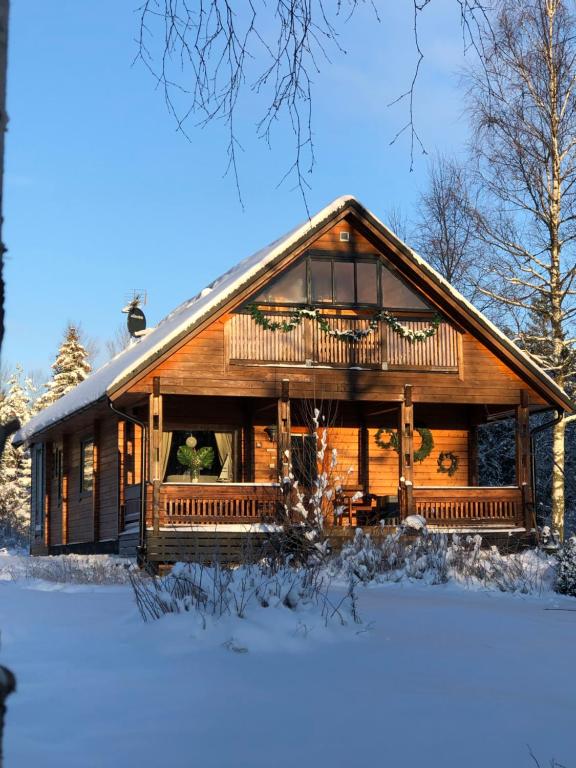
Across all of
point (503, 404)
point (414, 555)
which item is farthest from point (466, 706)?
point (503, 404)

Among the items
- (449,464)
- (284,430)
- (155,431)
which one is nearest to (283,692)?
(155,431)

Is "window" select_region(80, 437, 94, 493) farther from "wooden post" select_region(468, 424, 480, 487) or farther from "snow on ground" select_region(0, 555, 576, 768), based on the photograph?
"snow on ground" select_region(0, 555, 576, 768)

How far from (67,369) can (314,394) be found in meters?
29.9

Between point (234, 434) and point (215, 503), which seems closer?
point (215, 503)

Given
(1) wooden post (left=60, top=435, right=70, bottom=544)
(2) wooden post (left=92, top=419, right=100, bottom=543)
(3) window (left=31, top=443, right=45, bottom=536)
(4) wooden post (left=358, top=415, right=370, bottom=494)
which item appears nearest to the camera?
(4) wooden post (left=358, top=415, right=370, bottom=494)

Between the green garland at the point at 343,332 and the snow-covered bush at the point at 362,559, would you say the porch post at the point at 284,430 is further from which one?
the snow-covered bush at the point at 362,559

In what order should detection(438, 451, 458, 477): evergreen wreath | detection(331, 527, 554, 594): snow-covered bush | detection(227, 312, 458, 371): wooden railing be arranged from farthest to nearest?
detection(438, 451, 458, 477): evergreen wreath, detection(227, 312, 458, 371): wooden railing, detection(331, 527, 554, 594): snow-covered bush

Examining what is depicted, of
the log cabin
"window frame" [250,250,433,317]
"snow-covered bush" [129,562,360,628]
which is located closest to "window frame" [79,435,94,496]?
the log cabin

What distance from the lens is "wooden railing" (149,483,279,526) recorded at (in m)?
17.3

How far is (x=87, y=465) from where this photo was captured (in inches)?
928

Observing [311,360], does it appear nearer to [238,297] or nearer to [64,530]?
[238,297]

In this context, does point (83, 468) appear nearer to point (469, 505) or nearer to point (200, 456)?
point (200, 456)

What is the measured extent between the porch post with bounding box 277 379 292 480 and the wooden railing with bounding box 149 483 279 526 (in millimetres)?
458

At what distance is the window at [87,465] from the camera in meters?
23.1
